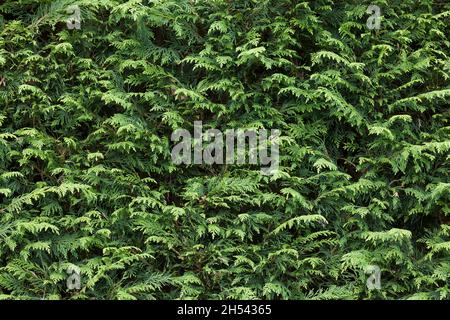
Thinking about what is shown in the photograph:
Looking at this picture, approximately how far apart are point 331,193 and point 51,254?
267 centimetres

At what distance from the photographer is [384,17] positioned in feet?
16.1

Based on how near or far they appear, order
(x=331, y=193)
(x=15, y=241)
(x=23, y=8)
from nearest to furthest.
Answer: (x=15, y=241)
(x=331, y=193)
(x=23, y=8)

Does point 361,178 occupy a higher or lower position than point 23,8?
lower

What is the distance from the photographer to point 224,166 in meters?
4.66

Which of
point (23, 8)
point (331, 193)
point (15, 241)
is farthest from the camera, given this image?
point (23, 8)

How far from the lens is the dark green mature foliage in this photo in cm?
430

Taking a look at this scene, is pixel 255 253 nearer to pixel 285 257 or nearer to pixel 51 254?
pixel 285 257

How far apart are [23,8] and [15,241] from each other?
7.67ft

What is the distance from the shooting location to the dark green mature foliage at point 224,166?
14.1ft

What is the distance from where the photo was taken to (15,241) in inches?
166
